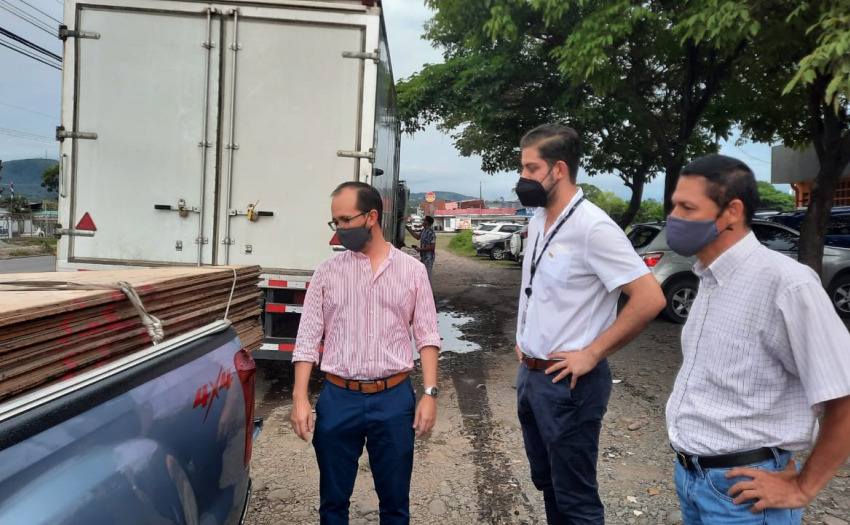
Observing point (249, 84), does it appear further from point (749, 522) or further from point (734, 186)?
point (749, 522)

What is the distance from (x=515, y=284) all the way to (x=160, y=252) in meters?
11.7

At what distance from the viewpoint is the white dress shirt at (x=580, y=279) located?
2.24 meters

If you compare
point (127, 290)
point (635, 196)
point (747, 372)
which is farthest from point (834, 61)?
point (635, 196)

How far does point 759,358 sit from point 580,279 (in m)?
0.79

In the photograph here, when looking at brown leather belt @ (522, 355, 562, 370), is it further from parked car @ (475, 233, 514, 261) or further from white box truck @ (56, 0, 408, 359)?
parked car @ (475, 233, 514, 261)

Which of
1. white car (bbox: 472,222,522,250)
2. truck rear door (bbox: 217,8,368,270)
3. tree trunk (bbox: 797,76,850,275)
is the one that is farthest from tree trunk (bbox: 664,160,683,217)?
white car (bbox: 472,222,522,250)

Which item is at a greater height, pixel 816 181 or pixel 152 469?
pixel 816 181

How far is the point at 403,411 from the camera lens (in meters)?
2.50

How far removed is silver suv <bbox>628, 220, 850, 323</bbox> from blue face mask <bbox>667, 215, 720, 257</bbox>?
7.30 m

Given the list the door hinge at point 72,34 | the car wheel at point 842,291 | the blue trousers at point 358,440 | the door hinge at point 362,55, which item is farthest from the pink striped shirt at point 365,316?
the car wheel at point 842,291

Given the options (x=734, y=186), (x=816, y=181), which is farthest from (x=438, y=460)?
(x=816, y=181)

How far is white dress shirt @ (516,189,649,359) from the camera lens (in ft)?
7.36

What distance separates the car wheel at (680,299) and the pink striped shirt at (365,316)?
7.32 meters

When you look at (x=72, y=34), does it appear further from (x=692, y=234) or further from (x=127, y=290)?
(x=692, y=234)
